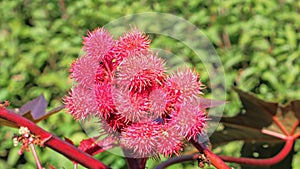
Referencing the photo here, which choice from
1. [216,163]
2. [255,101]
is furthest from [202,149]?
[255,101]

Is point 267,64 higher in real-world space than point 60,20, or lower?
lower

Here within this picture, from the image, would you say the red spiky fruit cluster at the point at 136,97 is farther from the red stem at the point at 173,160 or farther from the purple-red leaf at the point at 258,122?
the purple-red leaf at the point at 258,122

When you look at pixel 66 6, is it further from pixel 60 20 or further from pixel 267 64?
pixel 267 64

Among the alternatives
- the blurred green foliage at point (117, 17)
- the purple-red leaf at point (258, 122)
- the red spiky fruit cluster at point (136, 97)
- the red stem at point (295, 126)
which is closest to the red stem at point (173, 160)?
the red spiky fruit cluster at point (136, 97)

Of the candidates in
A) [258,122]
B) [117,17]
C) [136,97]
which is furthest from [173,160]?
[117,17]

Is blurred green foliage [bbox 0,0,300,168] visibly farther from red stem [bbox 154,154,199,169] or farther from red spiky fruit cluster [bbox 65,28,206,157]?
red spiky fruit cluster [bbox 65,28,206,157]

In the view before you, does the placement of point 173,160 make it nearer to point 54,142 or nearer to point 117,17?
point 54,142

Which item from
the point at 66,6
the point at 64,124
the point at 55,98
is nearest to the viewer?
the point at 64,124
